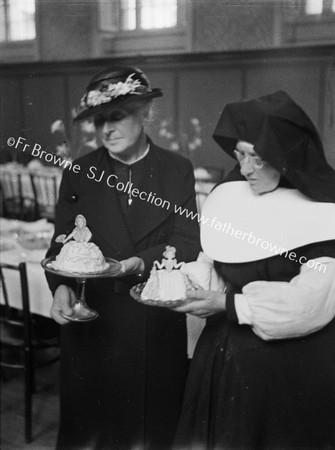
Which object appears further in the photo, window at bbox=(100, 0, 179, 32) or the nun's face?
window at bbox=(100, 0, 179, 32)

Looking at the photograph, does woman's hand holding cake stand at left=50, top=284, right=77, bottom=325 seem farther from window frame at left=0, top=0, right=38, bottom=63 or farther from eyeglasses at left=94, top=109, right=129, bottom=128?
window frame at left=0, top=0, right=38, bottom=63

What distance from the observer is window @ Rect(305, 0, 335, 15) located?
1623 millimetres

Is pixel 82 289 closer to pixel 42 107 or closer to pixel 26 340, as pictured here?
pixel 42 107

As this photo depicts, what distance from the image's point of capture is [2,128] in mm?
2086

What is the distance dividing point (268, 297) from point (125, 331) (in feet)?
1.98

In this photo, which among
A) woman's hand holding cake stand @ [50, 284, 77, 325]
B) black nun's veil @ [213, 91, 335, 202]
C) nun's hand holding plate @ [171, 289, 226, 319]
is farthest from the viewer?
woman's hand holding cake stand @ [50, 284, 77, 325]

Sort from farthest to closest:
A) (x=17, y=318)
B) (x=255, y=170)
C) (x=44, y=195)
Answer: (x=44, y=195)
(x=17, y=318)
(x=255, y=170)

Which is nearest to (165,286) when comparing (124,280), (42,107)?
(124,280)

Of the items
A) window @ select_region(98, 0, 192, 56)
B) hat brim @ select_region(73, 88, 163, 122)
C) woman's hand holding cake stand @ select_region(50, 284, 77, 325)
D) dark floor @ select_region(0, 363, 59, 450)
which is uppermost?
window @ select_region(98, 0, 192, 56)

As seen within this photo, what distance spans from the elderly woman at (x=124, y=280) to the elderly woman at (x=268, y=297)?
0.72ft

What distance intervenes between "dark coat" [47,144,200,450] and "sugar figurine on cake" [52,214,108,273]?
35mm

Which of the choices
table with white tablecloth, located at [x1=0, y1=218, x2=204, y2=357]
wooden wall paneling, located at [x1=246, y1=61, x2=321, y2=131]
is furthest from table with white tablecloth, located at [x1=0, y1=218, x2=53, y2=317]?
wooden wall paneling, located at [x1=246, y1=61, x2=321, y2=131]

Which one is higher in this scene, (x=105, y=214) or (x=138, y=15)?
(x=138, y=15)

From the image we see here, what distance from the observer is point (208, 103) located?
1934 mm
